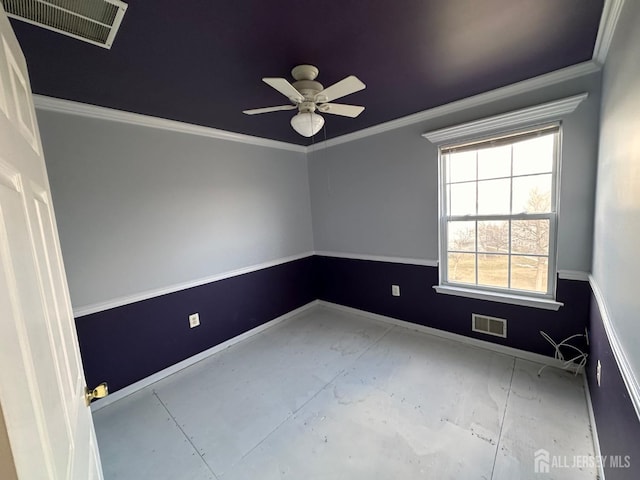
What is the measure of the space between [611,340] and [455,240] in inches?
62.8

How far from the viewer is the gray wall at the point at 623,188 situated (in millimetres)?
981

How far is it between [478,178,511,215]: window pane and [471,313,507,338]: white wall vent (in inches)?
39.0

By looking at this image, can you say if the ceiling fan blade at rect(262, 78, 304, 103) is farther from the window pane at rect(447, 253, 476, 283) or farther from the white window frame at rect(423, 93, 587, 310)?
the window pane at rect(447, 253, 476, 283)

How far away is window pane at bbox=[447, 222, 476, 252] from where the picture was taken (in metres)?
2.64

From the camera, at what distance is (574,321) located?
7.14 feet

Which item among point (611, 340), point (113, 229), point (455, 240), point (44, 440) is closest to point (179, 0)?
point (44, 440)

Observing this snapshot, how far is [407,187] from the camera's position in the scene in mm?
2941

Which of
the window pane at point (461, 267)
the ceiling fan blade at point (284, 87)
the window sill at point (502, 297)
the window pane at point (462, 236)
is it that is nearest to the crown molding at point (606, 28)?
the window pane at point (462, 236)

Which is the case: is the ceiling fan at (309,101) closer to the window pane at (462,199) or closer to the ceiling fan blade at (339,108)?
the ceiling fan blade at (339,108)

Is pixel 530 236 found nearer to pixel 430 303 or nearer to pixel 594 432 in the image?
pixel 430 303

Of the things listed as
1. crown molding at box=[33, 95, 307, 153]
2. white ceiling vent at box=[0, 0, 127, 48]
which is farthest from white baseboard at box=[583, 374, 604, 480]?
crown molding at box=[33, 95, 307, 153]

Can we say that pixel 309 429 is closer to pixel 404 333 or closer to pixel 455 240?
pixel 404 333

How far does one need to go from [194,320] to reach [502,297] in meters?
2.93

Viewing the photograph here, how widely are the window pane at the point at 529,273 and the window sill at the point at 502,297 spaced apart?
0.32 feet
